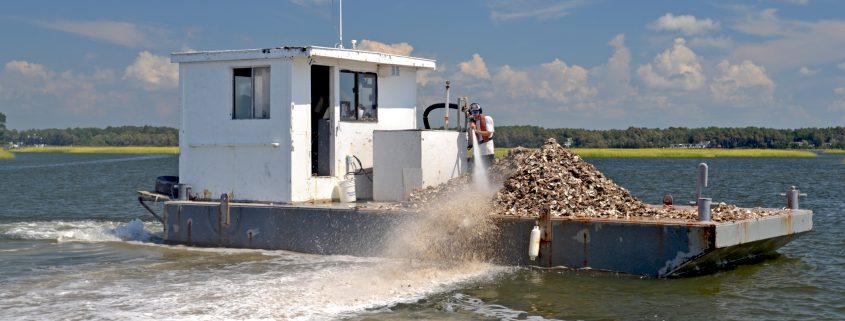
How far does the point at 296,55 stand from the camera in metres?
14.7

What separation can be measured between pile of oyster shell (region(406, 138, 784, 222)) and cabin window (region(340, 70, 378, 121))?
251 centimetres

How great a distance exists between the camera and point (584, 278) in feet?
40.7

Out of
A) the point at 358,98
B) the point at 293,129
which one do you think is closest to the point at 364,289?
the point at 293,129

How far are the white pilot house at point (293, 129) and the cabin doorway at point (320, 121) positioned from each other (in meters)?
0.02

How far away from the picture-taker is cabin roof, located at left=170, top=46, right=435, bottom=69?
1474 centimetres

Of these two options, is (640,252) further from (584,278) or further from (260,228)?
(260,228)

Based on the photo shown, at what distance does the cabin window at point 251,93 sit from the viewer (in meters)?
15.2

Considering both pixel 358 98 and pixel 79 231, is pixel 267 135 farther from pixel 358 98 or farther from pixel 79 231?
pixel 79 231

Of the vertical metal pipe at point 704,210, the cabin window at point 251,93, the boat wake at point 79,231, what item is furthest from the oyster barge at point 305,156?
the boat wake at point 79,231

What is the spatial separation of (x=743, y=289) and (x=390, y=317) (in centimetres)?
529

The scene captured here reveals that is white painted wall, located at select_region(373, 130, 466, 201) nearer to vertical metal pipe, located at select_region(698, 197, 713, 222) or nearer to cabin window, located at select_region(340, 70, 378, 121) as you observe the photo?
cabin window, located at select_region(340, 70, 378, 121)

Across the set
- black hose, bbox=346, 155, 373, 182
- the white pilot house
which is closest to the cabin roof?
the white pilot house

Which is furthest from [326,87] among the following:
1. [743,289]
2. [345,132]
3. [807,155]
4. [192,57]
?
[807,155]

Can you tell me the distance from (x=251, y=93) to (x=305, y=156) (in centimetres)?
151
